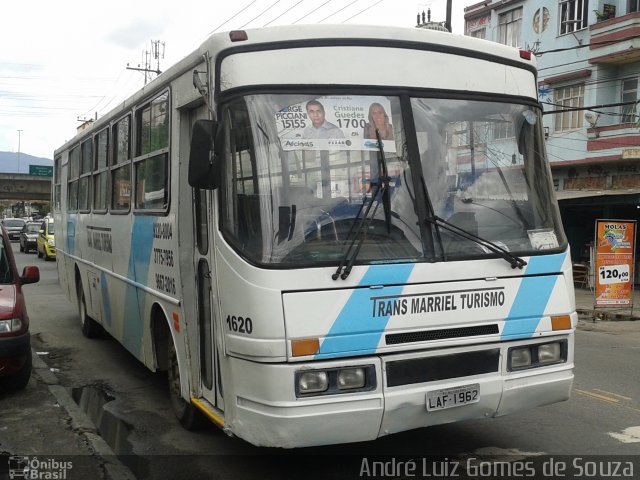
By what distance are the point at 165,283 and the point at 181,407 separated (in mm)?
1097

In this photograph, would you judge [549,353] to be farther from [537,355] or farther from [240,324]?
[240,324]

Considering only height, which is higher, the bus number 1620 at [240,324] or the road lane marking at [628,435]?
the bus number 1620 at [240,324]

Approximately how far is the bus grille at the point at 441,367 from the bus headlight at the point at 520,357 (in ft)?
0.42

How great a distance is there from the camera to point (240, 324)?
3.94 m

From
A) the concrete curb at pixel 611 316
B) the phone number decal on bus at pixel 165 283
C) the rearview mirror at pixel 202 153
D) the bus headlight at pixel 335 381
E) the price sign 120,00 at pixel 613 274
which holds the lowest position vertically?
the concrete curb at pixel 611 316

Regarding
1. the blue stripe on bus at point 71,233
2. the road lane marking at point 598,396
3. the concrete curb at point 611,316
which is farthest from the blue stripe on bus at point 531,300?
the concrete curb at point 611,316

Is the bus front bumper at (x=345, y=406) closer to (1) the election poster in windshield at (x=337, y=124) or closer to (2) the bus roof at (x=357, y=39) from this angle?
(1) the election poster in windshield at (x=337, y=124)

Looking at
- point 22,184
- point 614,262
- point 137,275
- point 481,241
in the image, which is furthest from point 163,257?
point 22,184

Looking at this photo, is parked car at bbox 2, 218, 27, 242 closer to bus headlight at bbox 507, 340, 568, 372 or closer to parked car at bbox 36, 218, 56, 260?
parked car at bbox 36, 218, 56, 260

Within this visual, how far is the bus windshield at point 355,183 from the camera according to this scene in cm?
399

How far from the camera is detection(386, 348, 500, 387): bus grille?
3.94 m

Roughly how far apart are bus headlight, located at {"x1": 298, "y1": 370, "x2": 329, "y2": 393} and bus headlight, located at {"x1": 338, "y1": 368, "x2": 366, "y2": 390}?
0.29ft

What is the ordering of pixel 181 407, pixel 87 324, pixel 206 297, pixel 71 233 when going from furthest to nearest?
1. pixel 71 233
2. pixel 87 324
3. pixel 181 407
4. pixel 206 297

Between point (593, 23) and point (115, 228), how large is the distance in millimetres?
20280
